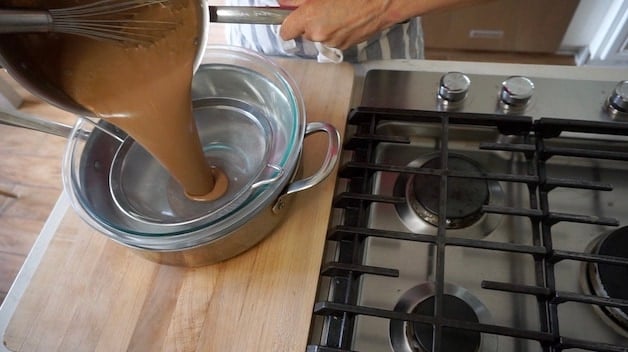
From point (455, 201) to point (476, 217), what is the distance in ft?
0.09

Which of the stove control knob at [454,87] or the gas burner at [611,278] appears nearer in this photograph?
the gas burner at [611,278]

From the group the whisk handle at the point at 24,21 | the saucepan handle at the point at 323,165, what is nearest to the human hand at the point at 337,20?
the saucepan handle at the point at 323,165

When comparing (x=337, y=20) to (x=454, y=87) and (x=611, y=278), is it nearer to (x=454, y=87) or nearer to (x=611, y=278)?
(x=454, y=87)

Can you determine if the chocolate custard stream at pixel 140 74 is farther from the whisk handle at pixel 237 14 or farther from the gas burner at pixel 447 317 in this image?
the gas burner at pixel 447 317

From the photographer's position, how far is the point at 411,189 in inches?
21.2

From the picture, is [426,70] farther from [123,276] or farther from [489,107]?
[123,276]

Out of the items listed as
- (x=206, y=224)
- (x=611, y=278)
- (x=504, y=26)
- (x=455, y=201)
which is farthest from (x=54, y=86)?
(x=504, y=26)

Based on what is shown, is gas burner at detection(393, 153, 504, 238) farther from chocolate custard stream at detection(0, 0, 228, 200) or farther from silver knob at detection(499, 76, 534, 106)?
chocolate custard stream at detection(0, 0, 228, 200)

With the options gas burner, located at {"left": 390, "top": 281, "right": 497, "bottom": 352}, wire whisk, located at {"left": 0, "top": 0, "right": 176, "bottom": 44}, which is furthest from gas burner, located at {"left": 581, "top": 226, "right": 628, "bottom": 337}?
wire whisk, located at {"left": 0, "top": 0, "right": 176, "bottom": 44}

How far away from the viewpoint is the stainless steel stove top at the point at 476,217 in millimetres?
456

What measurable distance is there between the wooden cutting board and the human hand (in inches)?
7.2

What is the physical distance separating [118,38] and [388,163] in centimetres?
33

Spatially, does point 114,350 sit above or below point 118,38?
below

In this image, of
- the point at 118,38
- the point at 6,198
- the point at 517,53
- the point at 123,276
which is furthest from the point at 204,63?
the point at 517,53
